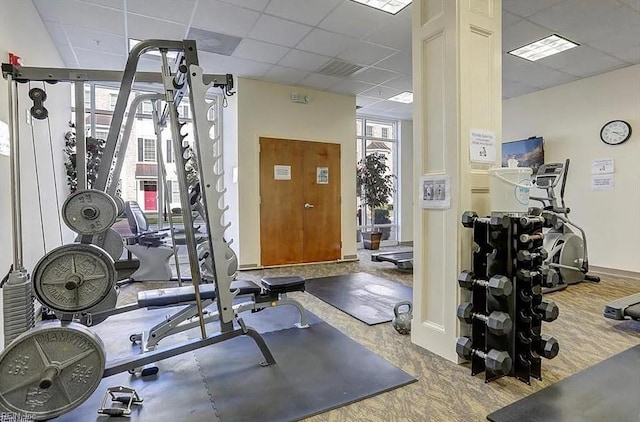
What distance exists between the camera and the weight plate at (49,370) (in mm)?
1745

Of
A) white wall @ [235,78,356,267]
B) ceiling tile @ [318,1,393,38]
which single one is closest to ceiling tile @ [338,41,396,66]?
ceiling tile @ [318,1,393,38]

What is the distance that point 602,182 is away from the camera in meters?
5.45

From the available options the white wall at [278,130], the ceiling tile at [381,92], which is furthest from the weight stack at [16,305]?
the ceiling tile at [381,92]

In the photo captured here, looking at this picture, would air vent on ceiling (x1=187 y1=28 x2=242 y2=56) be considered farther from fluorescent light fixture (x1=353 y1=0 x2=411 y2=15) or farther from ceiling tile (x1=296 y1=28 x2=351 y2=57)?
fluorescent light fixture (x1=353 y1=0 x2=411 y2=15)

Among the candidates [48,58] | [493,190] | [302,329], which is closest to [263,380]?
[302,329]

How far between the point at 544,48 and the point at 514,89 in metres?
1.71

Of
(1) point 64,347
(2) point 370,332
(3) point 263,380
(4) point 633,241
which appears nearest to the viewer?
(1) point 64,347

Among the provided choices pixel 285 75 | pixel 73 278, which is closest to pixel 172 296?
pixel 73 278

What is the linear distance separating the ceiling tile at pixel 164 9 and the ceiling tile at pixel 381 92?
3.35m

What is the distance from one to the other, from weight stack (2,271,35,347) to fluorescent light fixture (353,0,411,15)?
11.4 feet

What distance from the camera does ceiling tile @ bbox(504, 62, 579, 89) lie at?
5.23 meters

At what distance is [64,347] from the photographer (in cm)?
182

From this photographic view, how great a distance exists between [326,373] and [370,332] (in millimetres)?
836

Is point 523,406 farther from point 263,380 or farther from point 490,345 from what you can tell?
point 263,380
